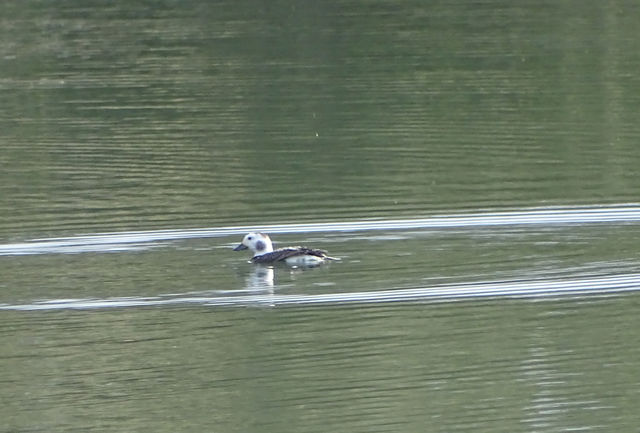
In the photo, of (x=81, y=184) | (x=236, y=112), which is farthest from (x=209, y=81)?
(x=81, y=184)

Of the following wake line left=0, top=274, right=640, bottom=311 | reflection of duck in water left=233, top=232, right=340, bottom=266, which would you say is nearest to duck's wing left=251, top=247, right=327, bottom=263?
reflection of duck in water left=233, top=232, right=340, bottom=266

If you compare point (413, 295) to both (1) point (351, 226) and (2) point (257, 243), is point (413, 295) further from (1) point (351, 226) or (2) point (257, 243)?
(1) point (351, 226)

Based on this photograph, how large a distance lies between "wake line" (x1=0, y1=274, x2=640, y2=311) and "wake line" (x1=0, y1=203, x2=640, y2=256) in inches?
81.0

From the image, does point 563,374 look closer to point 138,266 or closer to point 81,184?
point 138,266

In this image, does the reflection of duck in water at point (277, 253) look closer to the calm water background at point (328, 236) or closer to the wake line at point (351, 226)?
the calm water background at point (328, 236)

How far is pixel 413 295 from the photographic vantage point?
45.7 feet

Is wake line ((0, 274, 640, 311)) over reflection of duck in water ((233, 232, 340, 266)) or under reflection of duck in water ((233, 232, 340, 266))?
under

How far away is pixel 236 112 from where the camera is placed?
26.2m

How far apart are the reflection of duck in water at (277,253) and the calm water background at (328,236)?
13cm

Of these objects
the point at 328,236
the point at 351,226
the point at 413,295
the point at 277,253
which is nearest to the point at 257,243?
the point at 277,253

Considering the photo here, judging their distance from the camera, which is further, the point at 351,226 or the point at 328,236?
the point at 351,226

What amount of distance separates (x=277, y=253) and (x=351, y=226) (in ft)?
5.13

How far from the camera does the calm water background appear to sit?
37.7ft

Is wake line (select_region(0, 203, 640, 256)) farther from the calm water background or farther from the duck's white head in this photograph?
the duck's white head
